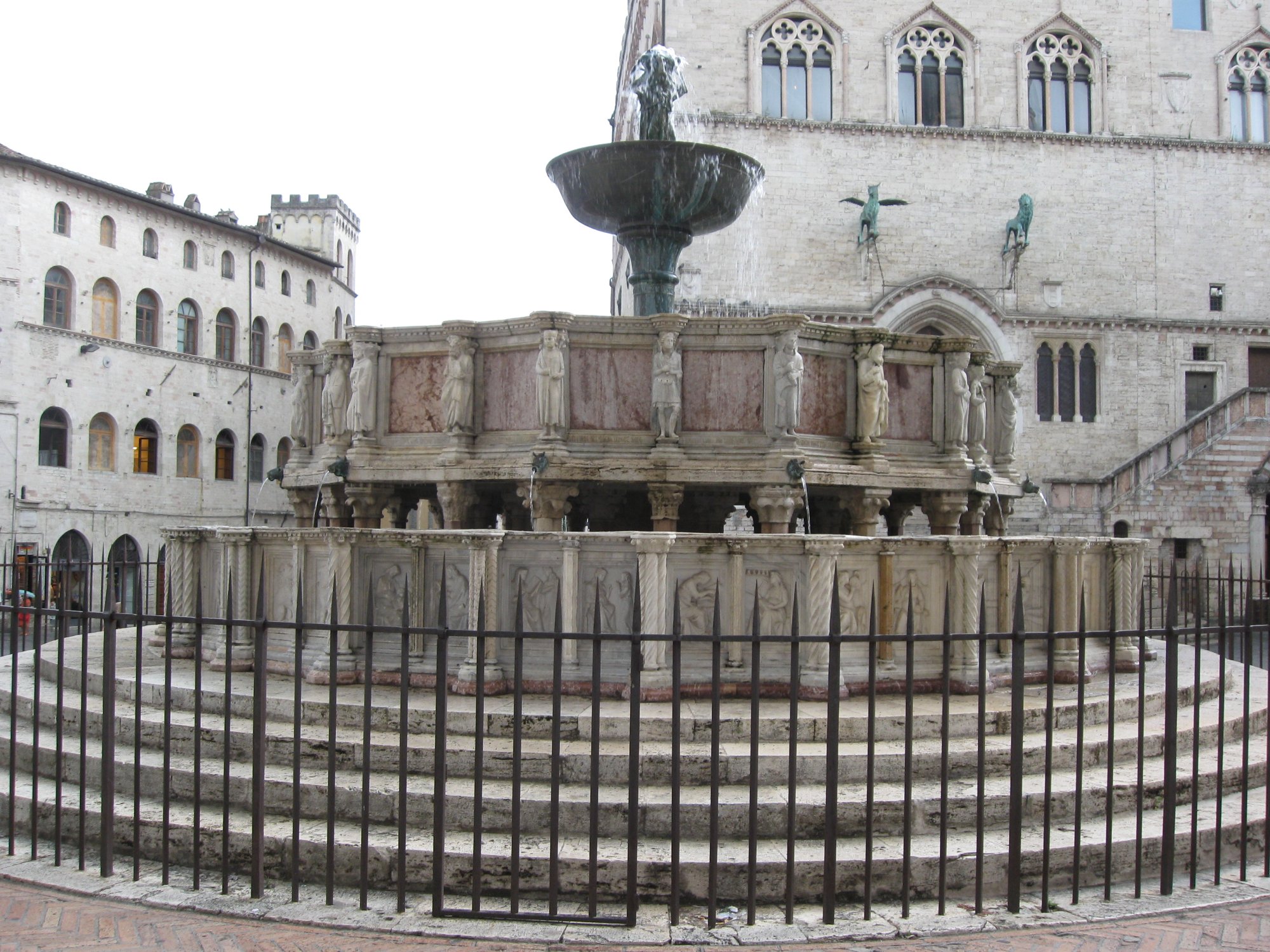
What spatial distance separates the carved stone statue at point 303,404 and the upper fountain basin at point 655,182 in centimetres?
341

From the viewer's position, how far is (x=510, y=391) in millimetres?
9875

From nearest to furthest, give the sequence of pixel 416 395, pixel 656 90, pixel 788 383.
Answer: pixel 788 383 < pixel 416 395 < pixel 656 90

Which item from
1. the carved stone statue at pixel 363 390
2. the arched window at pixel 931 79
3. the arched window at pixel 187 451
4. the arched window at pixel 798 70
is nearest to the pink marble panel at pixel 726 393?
the carved stone statue at pixel 363 390

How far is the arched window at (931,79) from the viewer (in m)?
33.0

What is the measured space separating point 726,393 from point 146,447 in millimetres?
32759

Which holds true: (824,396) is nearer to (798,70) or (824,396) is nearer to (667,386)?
(667,386)

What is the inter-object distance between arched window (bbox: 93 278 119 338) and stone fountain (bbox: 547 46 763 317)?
28.8 m

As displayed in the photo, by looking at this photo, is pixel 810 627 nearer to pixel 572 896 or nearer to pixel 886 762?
pixel 886 762

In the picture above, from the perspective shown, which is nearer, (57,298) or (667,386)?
(667,386)

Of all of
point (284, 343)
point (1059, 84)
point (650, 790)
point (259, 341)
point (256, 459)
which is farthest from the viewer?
point (284, 343)

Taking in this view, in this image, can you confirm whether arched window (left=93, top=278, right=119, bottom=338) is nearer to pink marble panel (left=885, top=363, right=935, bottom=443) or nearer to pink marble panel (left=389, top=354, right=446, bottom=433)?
pink marble panel (left=389, top=354, right=446, bottom=433)

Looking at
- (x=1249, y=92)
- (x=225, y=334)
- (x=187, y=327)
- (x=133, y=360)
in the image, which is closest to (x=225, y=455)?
(x=225, y=334)

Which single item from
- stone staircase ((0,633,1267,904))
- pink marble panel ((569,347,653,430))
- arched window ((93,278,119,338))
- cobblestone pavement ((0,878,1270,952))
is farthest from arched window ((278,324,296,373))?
cobblestone pavement ((0,878,1270,952))

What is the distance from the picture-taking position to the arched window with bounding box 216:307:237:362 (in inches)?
1617
